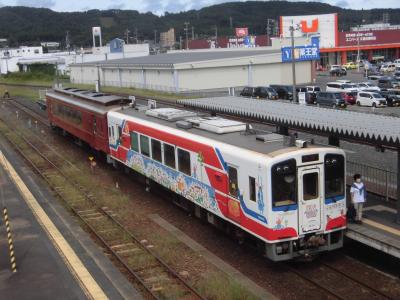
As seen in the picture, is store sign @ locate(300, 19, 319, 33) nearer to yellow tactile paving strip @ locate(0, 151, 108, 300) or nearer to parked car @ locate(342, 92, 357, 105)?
parked car @ locate(342, 92, 357, 105)

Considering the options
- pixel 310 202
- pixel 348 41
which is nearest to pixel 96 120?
pixel 310 202

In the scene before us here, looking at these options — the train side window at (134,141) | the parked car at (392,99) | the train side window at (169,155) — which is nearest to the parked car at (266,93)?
the parked car at (392,99)

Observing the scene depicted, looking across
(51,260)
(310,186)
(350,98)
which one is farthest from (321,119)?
(350,98)

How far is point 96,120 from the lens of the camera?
24.0 meters

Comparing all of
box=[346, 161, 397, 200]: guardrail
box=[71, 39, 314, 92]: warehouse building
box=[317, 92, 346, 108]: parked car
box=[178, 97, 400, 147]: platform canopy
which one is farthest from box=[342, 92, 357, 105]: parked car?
box=[346, 161, 397, 200]: guardrail

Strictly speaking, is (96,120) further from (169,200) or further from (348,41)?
(348,41)

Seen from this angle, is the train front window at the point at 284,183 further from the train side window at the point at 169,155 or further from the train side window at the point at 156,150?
the train side window at the point at 156,150

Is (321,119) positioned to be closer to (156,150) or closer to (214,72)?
(156,150)

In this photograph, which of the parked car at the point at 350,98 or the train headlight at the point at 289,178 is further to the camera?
the parked car at the point at 350,98

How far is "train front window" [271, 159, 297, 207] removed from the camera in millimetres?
11203

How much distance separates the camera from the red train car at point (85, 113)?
76.3 ft

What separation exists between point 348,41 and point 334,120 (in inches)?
3181

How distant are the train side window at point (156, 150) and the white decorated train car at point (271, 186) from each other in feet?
6.79

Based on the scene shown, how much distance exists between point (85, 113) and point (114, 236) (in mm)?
12050
